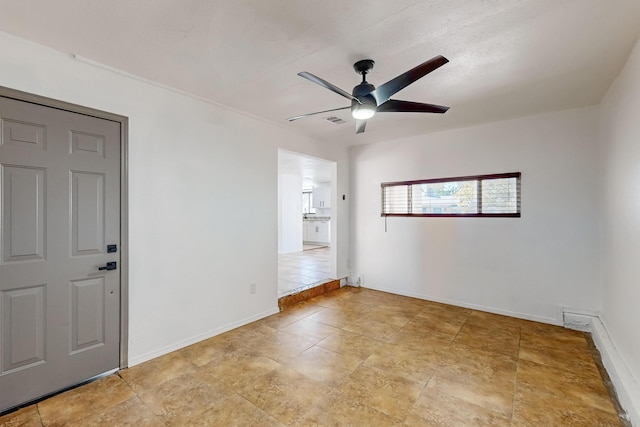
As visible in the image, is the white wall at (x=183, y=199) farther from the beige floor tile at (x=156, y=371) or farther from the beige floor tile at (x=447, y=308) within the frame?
the beige floor tile at (x=447, y=308)

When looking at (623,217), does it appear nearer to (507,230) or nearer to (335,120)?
(507,230)

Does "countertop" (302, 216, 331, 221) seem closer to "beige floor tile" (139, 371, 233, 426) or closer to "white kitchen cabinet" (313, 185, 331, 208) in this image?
"white kitchen cabinet" (313, 185, 331, 208)

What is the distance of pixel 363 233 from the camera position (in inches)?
206

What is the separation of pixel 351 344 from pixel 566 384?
1771 mm

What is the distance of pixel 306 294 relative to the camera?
454 centimetres

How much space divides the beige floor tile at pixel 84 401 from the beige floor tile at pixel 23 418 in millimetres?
28

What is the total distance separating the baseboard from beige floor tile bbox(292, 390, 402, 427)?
1496mm

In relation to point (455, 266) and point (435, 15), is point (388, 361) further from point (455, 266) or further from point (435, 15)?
point (435, 15)

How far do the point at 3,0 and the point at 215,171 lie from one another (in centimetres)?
186

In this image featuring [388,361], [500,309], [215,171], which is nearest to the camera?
[388,361]

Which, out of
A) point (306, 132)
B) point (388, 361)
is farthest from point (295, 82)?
point (388, 361)

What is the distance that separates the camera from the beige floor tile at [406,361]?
7.98ft

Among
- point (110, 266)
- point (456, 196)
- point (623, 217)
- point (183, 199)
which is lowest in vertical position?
point (110, 266)

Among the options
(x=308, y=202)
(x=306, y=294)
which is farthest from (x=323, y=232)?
(x=306, y=294)
